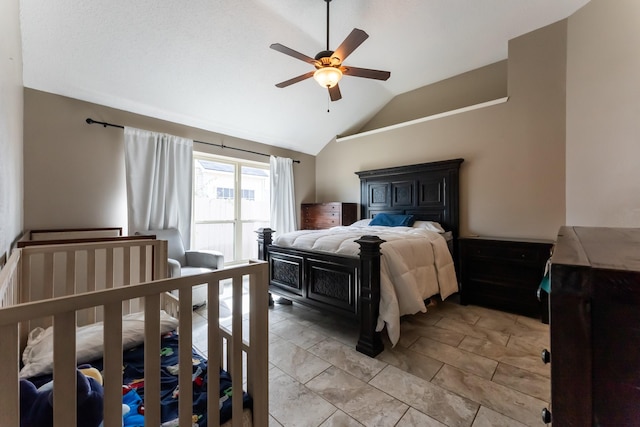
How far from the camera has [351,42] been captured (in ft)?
6.60

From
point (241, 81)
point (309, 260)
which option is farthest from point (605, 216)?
point (241, 81)

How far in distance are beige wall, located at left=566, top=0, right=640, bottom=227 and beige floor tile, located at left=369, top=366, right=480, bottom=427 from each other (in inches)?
84.2

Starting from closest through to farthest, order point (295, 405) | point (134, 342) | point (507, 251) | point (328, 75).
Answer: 1. point (134, 342)
2. point (295, 405)
3. point (328, 75)
4. point (507, 251)

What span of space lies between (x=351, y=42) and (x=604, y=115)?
2.43 m

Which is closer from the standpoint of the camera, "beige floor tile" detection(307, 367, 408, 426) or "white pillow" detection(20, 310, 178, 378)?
"white pillow" detection(20, 310, 178, 378)

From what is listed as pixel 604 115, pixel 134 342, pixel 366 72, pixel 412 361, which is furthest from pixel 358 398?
pixel 604 115

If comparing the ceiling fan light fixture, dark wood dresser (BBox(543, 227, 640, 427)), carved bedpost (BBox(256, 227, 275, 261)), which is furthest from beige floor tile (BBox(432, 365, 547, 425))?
the ceiling fan light fixture

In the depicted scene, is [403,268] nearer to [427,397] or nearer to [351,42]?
[427,397]

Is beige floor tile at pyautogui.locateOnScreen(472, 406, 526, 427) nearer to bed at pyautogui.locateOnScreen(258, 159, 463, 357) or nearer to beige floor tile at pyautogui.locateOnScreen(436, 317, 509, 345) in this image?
bed at pyautogui.locateOnScreen(258, 159, 463, 357)

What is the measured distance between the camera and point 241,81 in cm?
321

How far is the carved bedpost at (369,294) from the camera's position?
1939 millimetres

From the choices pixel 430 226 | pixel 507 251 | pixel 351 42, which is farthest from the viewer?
pixel 430 226

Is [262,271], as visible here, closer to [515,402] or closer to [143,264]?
[143,264]

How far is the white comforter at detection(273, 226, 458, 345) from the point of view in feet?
6.53
